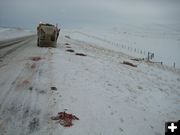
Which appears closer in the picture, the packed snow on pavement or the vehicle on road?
the vehicle on road

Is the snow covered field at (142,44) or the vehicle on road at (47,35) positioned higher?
the vehicle on road at (47,35)

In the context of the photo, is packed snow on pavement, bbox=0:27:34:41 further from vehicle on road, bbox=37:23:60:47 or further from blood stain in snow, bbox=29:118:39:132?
blood stain in snow, bbox=29:118:39:132

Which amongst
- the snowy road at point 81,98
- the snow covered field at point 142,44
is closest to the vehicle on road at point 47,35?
the snowy road at point 81,98

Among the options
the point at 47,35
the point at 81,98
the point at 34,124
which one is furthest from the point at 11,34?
the point at 34,124

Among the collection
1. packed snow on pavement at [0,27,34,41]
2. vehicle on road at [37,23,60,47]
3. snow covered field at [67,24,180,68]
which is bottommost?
snow covered field at [67,24,180,68]

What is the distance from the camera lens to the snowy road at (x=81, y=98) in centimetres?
858

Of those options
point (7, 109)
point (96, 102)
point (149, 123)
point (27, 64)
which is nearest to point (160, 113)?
point (149, 123)

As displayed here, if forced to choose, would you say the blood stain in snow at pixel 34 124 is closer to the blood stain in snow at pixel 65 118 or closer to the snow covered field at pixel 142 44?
the blood stain in snow at pixel 65 118

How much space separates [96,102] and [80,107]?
3.50 feet

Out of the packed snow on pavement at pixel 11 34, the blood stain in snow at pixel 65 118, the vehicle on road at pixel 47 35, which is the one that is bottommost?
the blood stain in snow at pixel 65 118

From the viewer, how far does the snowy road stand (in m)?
8.58

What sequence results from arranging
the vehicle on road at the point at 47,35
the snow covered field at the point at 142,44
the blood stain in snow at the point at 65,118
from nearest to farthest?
the blood stain in snow at the point at 65,118
the vehicle on road at the point at 47,35
the snow covered field at the point at 142,44

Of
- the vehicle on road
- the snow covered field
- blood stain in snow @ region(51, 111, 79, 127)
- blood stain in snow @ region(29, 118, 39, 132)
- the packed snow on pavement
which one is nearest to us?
blood stain in snow @ region(29, 118, 39, 132)

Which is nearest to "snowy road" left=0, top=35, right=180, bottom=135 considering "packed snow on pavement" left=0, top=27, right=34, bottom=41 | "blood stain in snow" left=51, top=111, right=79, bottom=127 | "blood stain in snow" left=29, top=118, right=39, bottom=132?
"blood stain in snow" left=29, top=118, right=39, bottom=132
